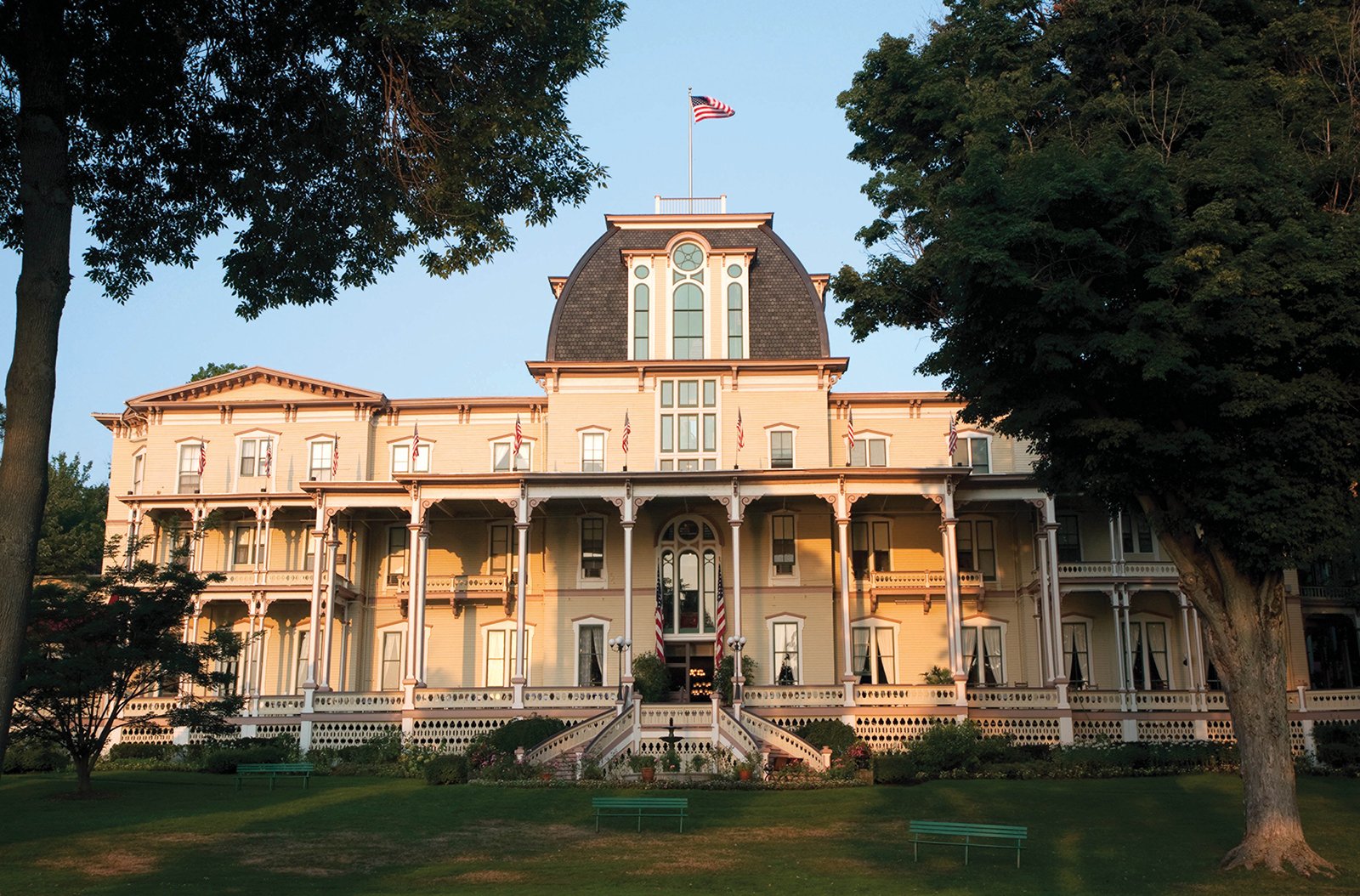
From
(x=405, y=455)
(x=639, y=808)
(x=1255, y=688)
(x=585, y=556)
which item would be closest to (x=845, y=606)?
(x=585, y=556)

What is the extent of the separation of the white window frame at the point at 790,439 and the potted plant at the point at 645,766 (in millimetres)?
14248

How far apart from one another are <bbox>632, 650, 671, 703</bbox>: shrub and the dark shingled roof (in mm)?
10909

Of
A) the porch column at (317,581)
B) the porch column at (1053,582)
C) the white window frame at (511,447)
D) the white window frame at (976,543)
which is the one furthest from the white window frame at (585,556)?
the porch column at (1053,582)

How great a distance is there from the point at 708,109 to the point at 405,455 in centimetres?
1699

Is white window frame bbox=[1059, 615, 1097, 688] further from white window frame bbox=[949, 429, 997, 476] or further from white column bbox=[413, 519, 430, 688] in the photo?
white column bbox=[413, 519, 430, 688]

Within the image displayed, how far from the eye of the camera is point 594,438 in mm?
41969

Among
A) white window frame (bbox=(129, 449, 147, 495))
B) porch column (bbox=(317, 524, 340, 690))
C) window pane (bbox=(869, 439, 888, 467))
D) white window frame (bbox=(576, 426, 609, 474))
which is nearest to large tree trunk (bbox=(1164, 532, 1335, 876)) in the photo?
window pane (bbox=(869, 439, 888, 467))

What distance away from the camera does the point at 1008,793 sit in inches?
1067

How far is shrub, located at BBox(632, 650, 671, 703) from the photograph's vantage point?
37.5 m

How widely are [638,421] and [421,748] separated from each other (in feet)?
45.4

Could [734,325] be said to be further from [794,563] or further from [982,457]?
[982,457]

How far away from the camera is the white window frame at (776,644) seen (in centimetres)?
4050

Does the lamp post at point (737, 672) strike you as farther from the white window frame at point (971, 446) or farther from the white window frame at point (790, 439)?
the white window frame at point (971, 446)

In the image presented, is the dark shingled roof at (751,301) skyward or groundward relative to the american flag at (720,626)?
skyward
